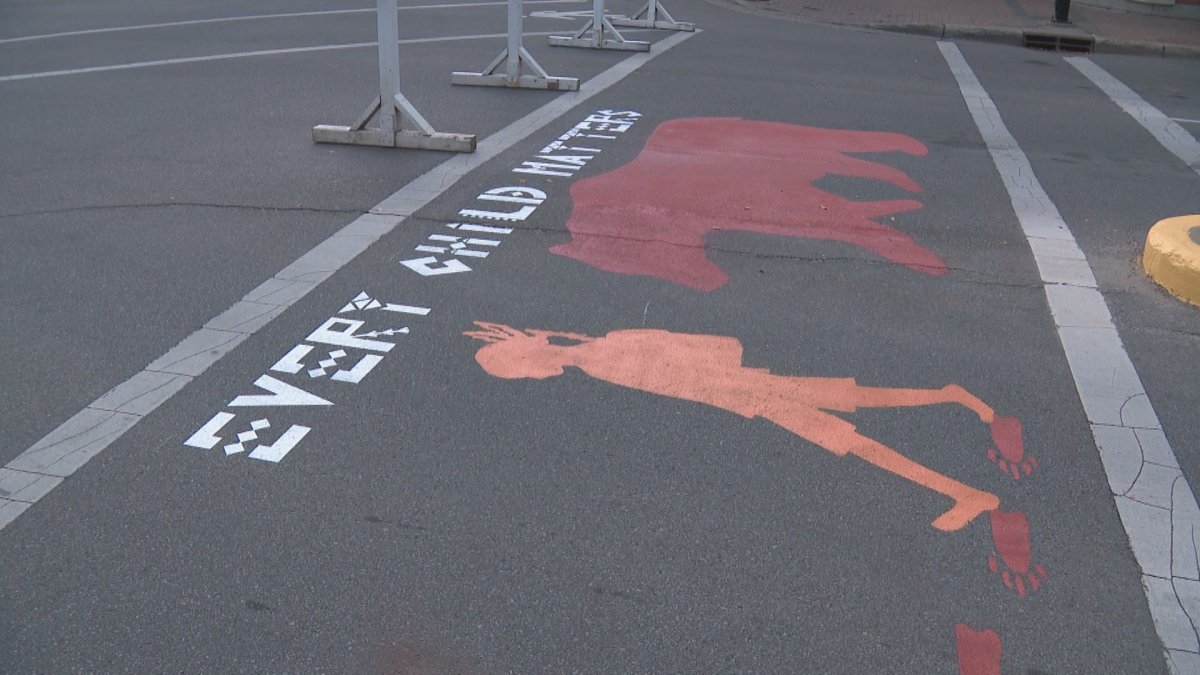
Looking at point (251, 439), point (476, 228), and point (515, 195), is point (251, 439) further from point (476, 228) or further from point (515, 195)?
point (515, 195)

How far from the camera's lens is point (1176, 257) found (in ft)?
21.4

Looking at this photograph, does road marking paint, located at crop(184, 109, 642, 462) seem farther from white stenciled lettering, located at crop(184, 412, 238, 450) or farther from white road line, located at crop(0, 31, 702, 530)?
white road line, located at crop(0, 31, 702, 530)

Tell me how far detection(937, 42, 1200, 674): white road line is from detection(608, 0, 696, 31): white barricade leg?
9788 millimetres

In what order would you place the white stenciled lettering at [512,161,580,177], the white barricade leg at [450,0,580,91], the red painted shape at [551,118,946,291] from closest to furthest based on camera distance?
the red painted shape at [551,118,946,291] < the white stenciled lettering at [512,161,580,177] < the white barricade leg at [450,0,580,91]

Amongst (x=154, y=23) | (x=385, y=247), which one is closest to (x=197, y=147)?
(x=385, y=247)

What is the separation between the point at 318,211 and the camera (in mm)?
7520

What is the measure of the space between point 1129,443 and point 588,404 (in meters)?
2.34

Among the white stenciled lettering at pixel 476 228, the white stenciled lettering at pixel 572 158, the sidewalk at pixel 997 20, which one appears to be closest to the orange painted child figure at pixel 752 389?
the white stenciled lettering at pixel 476 228

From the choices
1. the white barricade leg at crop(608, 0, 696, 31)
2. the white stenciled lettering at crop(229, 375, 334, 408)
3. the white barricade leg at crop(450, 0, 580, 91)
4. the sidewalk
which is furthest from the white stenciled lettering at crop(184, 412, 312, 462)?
the sidewalk

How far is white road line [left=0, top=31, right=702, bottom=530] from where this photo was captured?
427cm

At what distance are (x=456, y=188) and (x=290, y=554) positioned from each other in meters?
4.66

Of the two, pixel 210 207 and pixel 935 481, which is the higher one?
pixel 210 207

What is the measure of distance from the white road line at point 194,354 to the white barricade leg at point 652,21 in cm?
884

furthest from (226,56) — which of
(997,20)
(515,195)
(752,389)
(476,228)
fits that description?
(997,20)
